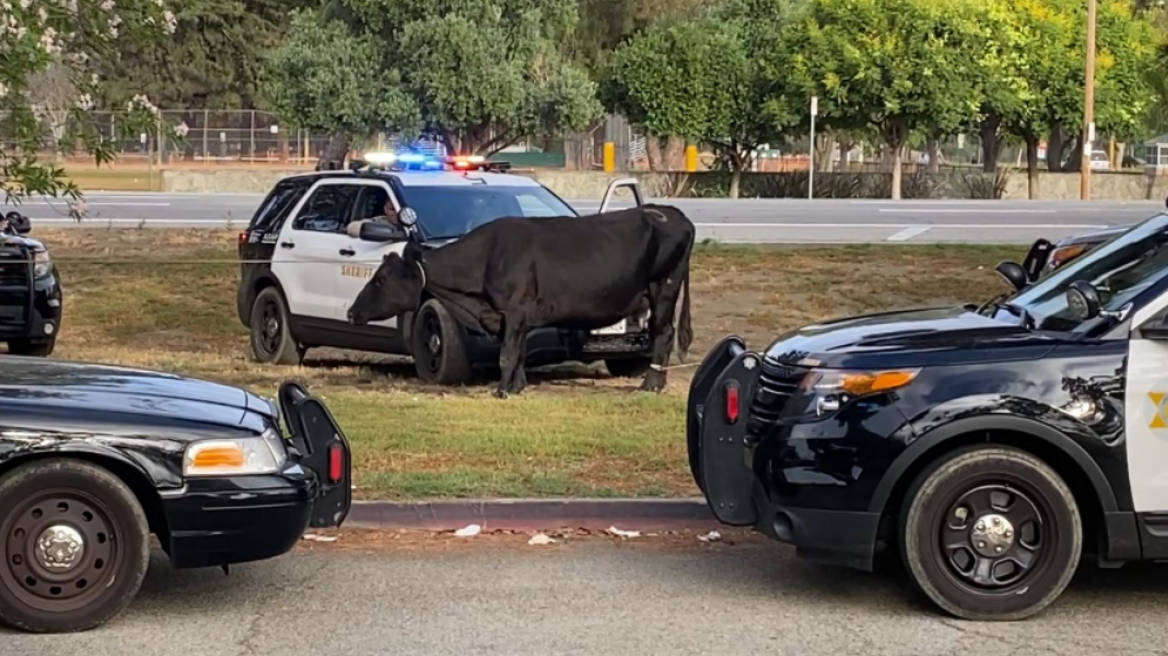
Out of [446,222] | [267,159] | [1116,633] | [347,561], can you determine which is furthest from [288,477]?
[267,159]

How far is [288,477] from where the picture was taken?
6.76 m

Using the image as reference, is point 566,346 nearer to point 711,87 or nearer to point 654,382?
point 654,382

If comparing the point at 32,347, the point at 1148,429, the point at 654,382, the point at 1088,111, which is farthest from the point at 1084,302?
the point at 1088,111

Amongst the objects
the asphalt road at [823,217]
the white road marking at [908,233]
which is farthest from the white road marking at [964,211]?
the white road marking at [908,233]

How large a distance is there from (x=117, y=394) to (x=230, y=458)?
2.09 feet

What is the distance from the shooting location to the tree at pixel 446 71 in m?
39.2

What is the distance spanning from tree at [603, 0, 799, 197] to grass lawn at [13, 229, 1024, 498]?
821 inches

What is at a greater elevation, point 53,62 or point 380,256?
point 53,62

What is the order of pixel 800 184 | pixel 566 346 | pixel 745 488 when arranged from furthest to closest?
pixel 800 184 < pixel 566 346 < pixel 745 488

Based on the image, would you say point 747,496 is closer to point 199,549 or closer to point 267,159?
point 199,549

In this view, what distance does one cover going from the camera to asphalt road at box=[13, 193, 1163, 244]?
79.9 ft

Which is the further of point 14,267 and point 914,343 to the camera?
point 14,267

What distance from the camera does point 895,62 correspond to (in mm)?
39688

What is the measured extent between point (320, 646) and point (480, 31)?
112 ft
